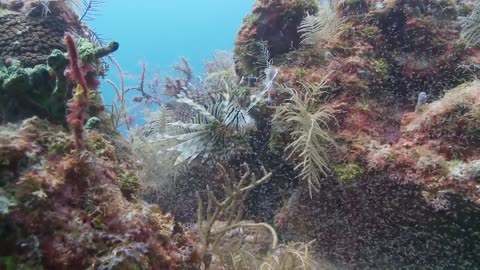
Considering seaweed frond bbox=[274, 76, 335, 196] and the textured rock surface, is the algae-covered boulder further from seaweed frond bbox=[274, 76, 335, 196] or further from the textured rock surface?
seaweed frond bbox=[274, 76, 335, 196]

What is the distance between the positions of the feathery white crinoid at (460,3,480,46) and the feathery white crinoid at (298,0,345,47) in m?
1.29

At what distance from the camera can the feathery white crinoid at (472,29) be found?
13.1 feet

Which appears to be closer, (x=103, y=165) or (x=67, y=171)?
(x=67, y=171)

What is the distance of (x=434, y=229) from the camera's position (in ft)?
9.57

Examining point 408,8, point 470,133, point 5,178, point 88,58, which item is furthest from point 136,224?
point 408,8

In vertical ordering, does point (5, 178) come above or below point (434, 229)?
above

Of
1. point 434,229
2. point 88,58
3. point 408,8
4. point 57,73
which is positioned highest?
point 88,58

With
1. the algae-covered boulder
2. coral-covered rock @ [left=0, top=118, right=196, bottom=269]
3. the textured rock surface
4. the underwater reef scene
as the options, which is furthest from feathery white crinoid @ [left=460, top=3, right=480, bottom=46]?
the textured rock surface

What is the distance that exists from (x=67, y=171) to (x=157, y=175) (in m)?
2.98

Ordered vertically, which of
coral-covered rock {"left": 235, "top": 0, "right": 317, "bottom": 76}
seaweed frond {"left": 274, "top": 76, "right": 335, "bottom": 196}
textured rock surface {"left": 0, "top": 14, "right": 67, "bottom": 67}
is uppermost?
textured rock surface {"left": 0, "top": 14, "right": 67, "bottom": 67}

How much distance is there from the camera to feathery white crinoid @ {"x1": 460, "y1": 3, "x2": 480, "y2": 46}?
157 inches

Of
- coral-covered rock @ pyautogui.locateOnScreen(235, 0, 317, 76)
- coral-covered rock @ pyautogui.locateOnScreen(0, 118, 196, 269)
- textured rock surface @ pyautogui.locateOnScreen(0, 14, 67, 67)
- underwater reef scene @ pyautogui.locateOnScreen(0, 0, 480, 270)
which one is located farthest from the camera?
coral-covered rock @ pyautogui.locateOnScreen(235, 0, 317, 76)

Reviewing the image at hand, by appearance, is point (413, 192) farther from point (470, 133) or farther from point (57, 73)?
point (57, 73)

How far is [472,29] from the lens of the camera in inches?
159
